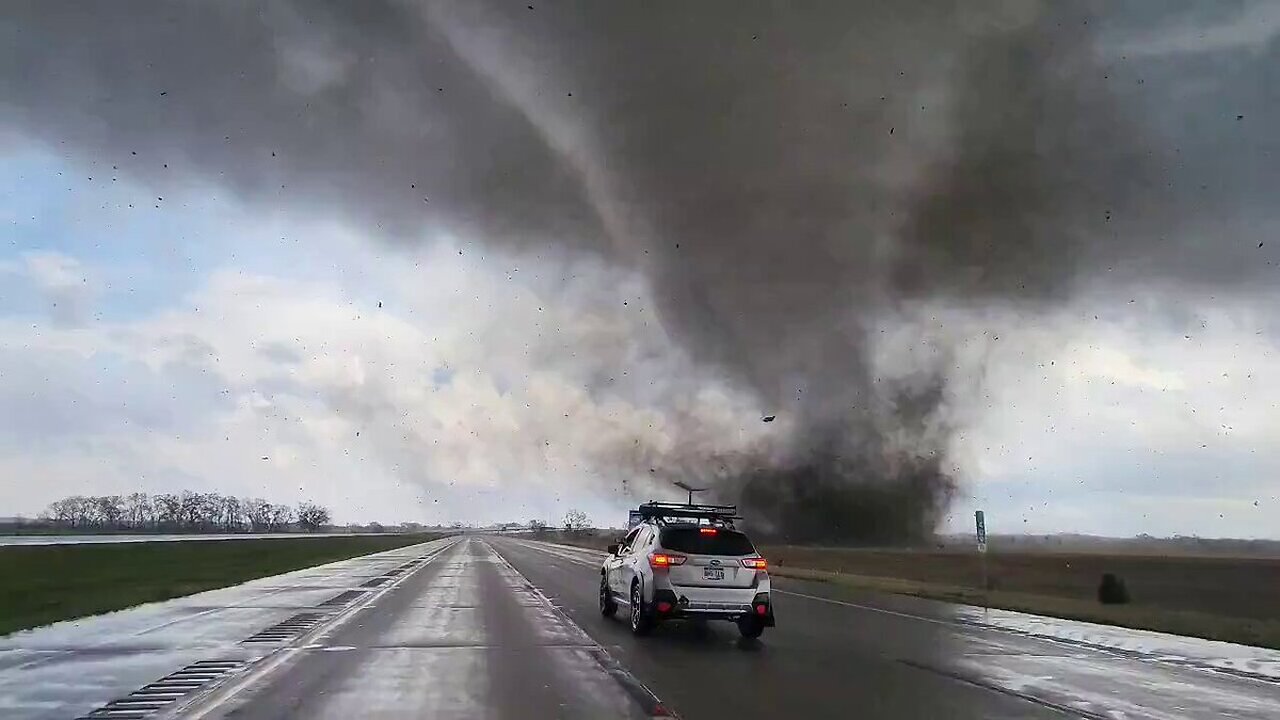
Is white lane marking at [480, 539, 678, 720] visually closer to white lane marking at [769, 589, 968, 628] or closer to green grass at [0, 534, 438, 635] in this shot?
white lane marking at [769, 589, 968, 628]

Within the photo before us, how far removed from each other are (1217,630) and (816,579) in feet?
70.3

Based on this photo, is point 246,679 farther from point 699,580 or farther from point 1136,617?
point 1136,617

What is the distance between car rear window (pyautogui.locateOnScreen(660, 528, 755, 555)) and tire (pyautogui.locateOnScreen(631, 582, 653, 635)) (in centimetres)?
110

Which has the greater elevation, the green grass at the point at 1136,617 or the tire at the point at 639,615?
the tire at the point at 639,615

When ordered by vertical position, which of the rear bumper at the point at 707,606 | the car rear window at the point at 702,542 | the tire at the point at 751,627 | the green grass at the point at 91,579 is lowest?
the green grass at the point at 91,579

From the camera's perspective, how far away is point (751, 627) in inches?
685

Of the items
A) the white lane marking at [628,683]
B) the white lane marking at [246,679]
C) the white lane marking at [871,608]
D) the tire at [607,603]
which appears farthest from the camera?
the white lane marking at [871,608]

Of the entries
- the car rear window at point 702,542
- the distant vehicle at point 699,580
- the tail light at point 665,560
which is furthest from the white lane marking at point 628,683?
the car rear window at point 702,542

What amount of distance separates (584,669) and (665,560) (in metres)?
4.22

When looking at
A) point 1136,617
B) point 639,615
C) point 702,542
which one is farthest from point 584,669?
point 1136,617

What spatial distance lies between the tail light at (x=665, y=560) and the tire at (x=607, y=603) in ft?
12.8

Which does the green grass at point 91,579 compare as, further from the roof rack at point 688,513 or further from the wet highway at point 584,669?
the roof rack at point 688,513

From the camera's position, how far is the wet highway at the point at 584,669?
34.1 feet

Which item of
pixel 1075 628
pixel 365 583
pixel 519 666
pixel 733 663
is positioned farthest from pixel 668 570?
pixel 365 583
